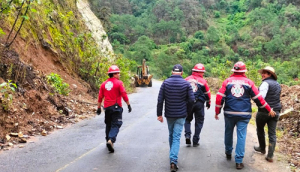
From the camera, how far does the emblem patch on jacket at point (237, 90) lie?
5.76 metres

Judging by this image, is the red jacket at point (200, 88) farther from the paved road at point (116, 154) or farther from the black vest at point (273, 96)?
the black vest at point (273, 96)

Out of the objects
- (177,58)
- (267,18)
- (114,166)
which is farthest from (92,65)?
(267,18)

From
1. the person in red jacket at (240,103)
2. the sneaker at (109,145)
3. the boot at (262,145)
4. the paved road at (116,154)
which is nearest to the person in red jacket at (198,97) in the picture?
the paved road at (116,154)

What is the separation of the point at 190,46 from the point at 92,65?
7757 centimetres

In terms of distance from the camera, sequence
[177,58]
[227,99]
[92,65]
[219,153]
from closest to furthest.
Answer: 1. [227,99]
2. [219,153]
3. [92,65]
4. [177,58]

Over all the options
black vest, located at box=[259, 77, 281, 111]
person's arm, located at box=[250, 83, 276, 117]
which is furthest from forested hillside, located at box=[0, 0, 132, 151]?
black vest, located at box=[259, 77, 281, 111]

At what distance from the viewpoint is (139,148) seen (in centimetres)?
714

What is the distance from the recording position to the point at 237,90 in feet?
19.0

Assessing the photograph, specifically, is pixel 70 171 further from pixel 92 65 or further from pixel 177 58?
pixel 177 58

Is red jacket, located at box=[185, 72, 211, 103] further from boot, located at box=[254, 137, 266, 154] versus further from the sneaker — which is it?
the sneaker

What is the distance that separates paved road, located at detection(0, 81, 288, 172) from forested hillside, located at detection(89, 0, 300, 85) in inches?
1889

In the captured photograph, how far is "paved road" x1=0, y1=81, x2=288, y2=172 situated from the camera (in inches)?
225

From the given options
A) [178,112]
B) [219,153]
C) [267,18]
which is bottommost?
[219,153]

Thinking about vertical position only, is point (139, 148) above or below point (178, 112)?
below
